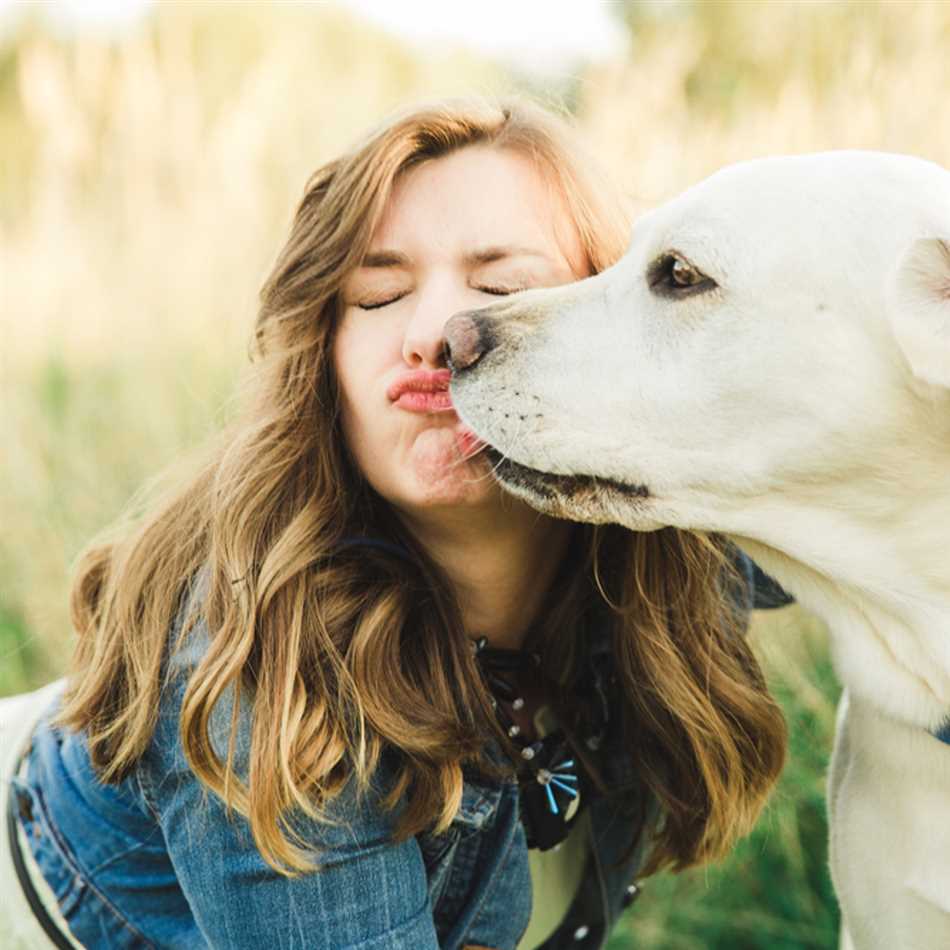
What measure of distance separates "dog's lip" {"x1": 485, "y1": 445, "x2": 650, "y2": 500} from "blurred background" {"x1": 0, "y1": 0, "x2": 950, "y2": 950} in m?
1.27

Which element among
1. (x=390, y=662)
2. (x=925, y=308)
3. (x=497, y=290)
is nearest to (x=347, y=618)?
(x=390, y=662)

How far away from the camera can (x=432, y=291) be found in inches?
77.7

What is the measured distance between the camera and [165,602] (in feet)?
6.75

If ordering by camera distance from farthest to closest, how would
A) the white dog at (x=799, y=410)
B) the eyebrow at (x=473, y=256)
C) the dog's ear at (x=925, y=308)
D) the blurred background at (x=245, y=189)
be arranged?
the blurred background at (x=245, y=189) → the eyebrow at (x=473, y=256) → the white dog at (x=799, y=410) → the dog's ear at (x=925, y=308)

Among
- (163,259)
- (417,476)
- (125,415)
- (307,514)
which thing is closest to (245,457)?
(307,514)

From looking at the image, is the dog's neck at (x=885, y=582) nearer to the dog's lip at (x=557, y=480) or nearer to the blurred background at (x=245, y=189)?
the dog's lip at (x=557, y=480)

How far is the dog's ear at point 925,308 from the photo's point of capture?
1542 mm

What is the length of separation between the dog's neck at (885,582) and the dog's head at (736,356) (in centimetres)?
5

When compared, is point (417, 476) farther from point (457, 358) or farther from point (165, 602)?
point (165, 602)

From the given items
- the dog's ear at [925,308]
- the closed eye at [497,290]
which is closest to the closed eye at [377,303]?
the closed eye at [497,290]

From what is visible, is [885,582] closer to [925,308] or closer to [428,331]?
[925,308]

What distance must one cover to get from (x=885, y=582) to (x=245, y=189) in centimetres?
329

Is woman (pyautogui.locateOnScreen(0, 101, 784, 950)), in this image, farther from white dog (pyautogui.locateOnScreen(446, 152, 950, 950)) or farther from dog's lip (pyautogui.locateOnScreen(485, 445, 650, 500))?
white dog (pyautogui.locateOnScreen(446, 152, 950, 950))

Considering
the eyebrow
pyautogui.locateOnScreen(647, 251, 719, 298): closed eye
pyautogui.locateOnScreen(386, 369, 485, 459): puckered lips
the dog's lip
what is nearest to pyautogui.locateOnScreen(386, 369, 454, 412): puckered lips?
pyautogui.locateOnScreen(386, 369, 485, 459): puckered lips
